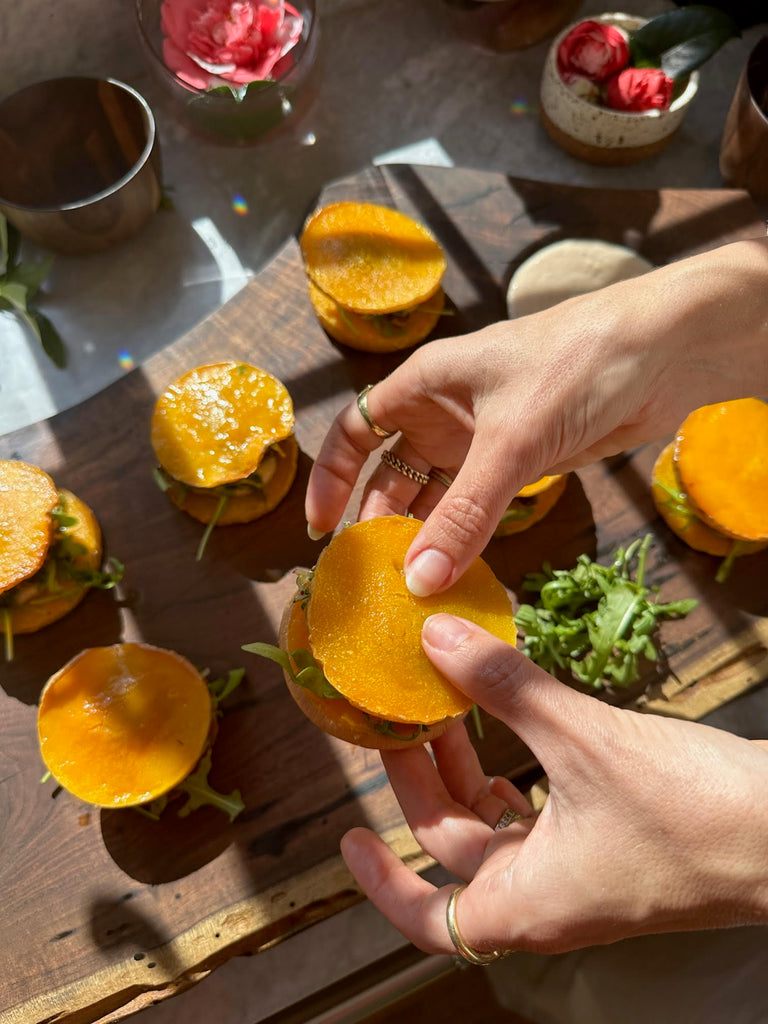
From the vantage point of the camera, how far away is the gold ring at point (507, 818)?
6.06 ft

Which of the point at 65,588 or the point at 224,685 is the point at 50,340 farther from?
the point at 224,685

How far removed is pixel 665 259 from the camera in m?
2.69

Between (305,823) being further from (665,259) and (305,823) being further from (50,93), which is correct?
(50,93)

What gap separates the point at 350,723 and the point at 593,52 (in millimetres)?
2260

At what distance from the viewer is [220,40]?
101 inches

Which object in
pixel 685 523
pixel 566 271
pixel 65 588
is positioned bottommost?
pixel 65 588

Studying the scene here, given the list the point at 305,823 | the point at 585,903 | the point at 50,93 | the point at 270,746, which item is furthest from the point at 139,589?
the point at 50,93

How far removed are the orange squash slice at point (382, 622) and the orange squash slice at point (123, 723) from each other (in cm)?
51

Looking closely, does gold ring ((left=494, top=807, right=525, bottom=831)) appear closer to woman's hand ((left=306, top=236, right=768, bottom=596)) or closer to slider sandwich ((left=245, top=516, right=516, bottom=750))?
slider sandwich ((left=245, top=516, right=516, bottom=750))

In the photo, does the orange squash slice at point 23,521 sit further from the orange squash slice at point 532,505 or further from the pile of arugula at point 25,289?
the orange squash slice at point 532,505

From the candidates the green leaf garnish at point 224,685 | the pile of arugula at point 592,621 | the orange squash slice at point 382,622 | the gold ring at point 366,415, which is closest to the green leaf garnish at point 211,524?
the green leaf garnish at point 224,685

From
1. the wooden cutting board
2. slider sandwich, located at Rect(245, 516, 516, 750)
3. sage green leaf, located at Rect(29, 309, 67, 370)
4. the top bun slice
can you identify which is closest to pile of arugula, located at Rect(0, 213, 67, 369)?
sage green leaf, located at Rect(29, 309, 67, 370)

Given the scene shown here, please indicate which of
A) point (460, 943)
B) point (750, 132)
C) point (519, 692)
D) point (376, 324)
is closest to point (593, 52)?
point (750, 132)

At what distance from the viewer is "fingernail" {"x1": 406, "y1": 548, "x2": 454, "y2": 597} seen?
5.56 ft
